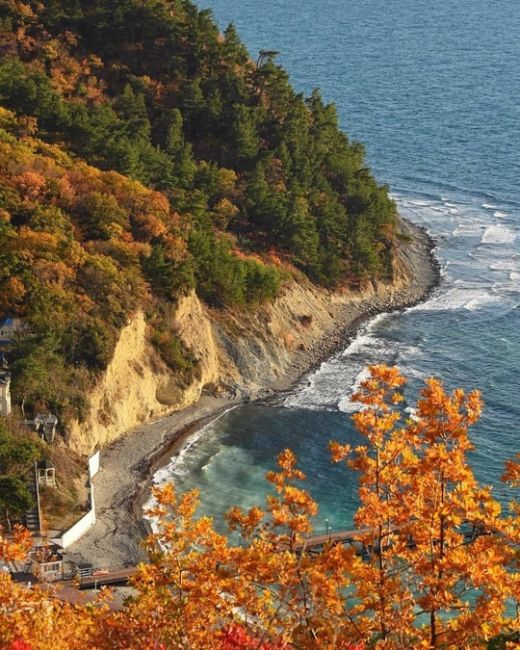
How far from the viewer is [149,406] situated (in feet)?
217

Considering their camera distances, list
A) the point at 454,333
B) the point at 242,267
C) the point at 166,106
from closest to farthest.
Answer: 1. the point at 242,267
2. the point at 454,333
3. the point at 166,106

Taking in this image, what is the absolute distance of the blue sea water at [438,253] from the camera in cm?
6338

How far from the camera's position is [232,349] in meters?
75.1

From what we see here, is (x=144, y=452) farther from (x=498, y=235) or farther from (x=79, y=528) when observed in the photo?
(x=498, y=235)

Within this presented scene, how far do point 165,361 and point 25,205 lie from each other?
14.6 metres

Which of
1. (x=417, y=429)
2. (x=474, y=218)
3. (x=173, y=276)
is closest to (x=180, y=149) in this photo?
(x=173, y=276)

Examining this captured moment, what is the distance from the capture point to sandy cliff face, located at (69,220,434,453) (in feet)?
207

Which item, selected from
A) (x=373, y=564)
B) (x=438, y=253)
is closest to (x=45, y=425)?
(x=373, y=564)

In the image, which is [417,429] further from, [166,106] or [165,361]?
[166,106]

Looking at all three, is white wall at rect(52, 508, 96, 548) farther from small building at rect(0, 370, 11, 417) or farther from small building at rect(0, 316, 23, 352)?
small building at rect(0, 316, 23, 352)

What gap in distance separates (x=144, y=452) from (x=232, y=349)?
48.8ft

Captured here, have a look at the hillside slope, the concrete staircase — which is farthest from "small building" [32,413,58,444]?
the concrete staircase

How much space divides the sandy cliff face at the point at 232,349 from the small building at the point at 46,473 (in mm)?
4420

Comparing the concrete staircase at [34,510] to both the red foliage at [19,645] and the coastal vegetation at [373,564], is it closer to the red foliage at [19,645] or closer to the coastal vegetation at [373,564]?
the red foliage at [19,645]
